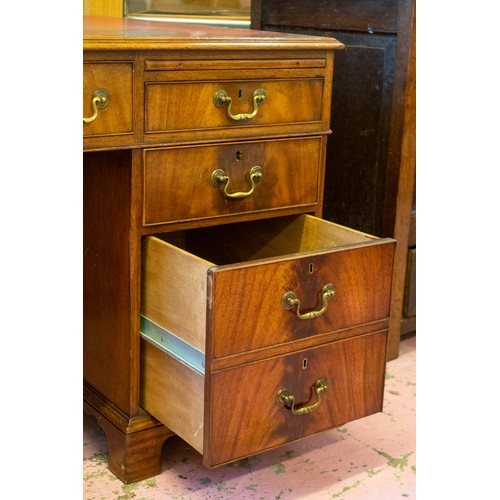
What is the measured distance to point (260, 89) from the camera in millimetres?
1447

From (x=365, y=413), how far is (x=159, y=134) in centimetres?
57

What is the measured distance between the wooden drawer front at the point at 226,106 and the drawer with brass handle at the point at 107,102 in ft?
0.12

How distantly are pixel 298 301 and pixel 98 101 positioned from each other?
A: 0.41 metres

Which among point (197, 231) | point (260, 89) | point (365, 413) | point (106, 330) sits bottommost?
point (365, 413)

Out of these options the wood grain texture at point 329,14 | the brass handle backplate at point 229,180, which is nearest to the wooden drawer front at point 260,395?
the brass handle backplate at point 229,180

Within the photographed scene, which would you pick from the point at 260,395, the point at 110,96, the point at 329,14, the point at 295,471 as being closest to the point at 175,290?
the point at 260,395

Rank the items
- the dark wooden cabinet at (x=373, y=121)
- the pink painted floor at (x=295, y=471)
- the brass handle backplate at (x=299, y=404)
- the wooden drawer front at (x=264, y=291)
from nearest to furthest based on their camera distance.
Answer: the wooden drawer front at (x=264, y=291) < the brass handle backplate at (x=299, y=404) < the pink painted floor at (x=295, y=471) < the dark wooden cabinet at (x=373, y=121)

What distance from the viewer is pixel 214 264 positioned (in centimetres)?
142

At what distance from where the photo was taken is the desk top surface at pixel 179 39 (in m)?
1.28

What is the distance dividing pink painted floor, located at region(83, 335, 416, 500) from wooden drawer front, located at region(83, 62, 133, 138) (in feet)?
1.97

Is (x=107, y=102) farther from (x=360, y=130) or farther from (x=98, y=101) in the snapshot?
(x=360, y=130)

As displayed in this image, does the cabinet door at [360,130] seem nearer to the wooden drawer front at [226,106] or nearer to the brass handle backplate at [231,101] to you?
the wooden drawer front at [226,106]
